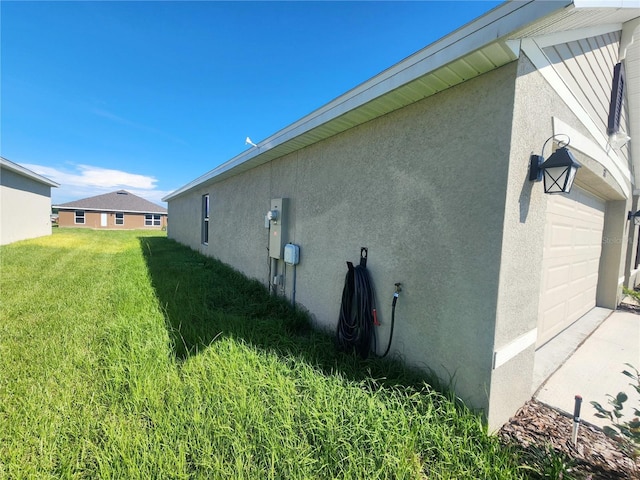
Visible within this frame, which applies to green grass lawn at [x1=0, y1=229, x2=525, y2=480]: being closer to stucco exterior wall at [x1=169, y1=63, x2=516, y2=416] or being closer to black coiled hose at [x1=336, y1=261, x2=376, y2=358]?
black coiled hose at [x1=336, y1=261, x2=376, y2=358]

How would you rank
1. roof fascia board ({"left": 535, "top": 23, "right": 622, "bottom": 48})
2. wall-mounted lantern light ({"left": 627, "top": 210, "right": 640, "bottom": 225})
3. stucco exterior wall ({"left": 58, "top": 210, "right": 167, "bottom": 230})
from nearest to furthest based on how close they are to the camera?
roof fascia board ({"left": 535, "top": 23, "right": 622, "bottom": 48}) < wall-mounted lantern light ({"left": 627, "top": 210, "right": 640, "bottom": 225}) < stucco exterior wall ({"left": 58, "top": 210, "right": 167, "bottom": 230})

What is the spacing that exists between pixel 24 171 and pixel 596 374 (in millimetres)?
20744

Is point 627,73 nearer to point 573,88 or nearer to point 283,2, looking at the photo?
point 573,88

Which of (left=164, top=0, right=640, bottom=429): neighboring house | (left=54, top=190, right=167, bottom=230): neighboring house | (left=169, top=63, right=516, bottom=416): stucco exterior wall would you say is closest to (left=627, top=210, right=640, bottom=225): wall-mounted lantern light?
(left=164, top=0, right=640, bottom=429): neighboring house

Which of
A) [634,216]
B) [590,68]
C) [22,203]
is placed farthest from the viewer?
[22,203]

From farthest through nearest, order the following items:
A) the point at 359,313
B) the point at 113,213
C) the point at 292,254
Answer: the point at 113,213 < the point at 292,254 < the point at 359,313

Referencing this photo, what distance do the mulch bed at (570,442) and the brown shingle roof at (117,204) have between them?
3942cm

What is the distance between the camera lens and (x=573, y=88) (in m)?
2.70

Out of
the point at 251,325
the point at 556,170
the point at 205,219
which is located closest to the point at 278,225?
the point at 251,325

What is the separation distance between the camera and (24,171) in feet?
42.7

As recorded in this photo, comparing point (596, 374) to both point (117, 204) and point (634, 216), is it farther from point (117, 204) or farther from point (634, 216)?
point (117, 204)

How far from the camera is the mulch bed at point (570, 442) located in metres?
1.71

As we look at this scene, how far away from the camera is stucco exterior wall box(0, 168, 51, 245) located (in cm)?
1178

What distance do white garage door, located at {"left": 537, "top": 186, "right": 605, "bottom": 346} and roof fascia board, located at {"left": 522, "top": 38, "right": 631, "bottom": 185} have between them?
81 cm
